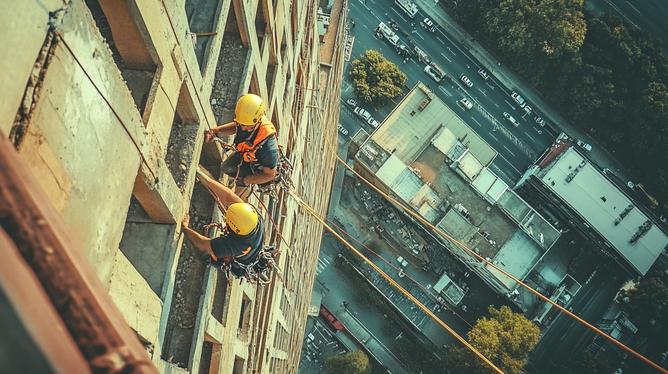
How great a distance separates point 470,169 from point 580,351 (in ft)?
65.7

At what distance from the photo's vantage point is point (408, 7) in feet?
164

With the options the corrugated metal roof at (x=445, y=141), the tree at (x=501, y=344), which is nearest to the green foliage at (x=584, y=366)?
the tree at (x=501, y=344)

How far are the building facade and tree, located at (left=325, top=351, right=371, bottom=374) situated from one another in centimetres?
2503

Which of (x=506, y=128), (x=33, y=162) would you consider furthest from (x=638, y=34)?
(x=33, y=162)

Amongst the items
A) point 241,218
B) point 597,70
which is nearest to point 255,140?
point 241,218

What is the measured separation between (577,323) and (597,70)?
980 inches

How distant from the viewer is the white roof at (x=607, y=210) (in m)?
42.9

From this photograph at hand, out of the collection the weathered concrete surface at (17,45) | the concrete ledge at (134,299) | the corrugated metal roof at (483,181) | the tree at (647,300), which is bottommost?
the concrete ledge at (134,299)

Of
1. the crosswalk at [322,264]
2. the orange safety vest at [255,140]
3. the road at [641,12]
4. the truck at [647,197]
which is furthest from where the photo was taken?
the road at [641,12]

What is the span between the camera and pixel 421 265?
145 feet

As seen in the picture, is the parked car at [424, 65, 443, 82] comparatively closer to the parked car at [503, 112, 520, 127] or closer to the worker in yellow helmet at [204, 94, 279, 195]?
the parked car at [503, 112, 520, 127]

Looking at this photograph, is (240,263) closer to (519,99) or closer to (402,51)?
(402,51)

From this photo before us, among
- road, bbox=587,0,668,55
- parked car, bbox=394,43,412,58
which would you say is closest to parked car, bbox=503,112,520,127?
parked car, bbox=394,43,412,58

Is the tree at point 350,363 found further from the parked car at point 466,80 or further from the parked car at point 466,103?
the parked car at point 466,80
